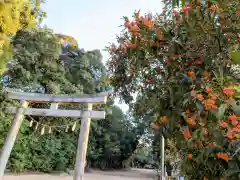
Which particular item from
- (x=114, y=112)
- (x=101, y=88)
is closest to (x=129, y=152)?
(x=114, y=112)

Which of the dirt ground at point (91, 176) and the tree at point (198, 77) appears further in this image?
the dirt ground at point (91, 176)

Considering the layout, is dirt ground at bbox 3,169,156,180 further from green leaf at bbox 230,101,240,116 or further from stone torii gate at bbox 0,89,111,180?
green leaf at bbox 230,101,240,116

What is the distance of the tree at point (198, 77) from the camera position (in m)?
1.21

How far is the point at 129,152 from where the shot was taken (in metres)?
16.1

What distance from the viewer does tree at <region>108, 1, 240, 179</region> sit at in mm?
1207

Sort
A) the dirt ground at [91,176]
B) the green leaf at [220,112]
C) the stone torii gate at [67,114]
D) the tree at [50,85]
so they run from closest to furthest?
the green leaf at [220,112] < the stone torii gate at [67,114] < the dirt ground at [91,176] < the tree at [50,85]

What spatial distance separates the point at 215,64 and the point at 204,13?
0.33 meters

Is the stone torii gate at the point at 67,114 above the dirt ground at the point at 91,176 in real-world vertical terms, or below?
above

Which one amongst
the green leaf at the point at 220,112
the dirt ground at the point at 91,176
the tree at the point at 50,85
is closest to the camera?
the green leaf at the point at 220,112

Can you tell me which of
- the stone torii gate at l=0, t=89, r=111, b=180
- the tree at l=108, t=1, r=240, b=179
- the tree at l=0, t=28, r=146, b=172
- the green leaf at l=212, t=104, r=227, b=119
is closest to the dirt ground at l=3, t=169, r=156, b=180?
the tree at l=0, t=28, r=146, b=172

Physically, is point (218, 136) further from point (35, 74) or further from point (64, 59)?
point (64, 59)

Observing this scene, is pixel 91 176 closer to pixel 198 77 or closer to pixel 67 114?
pixel 67 114

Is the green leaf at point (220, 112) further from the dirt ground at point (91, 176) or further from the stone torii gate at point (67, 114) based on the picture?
the dirt ground at point (91, 176)

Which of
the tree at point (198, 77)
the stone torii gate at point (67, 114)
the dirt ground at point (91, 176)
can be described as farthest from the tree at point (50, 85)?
the tree at point (198, 77)
